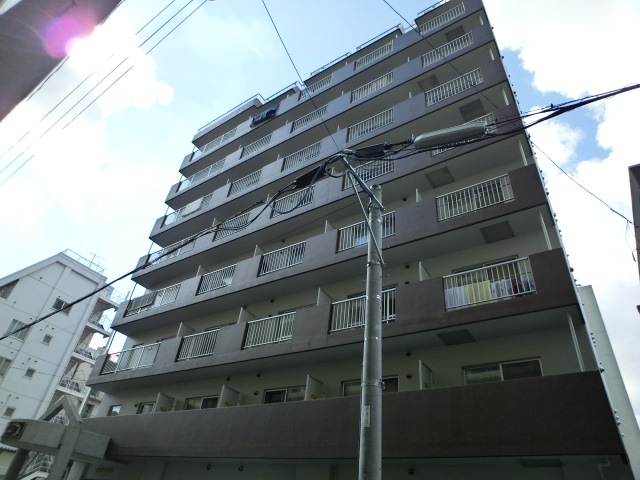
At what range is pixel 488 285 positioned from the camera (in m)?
10.1

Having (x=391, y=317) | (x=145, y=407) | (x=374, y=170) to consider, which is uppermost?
(x=374, y=170)

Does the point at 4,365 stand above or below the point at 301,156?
below

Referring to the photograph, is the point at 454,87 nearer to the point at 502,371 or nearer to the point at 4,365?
the point at 502,371

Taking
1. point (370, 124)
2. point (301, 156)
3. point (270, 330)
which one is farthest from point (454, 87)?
point (270, 330)

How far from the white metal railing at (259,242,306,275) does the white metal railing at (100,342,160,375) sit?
228 inches

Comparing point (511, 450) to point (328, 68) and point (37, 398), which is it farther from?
point (37, 398)

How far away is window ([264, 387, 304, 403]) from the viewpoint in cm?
1308

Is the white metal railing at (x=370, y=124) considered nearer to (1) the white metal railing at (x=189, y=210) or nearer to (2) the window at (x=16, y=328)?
(1) the white metal railing at (x=189, y=210)

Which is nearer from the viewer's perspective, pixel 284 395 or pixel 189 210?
pixel 284 395

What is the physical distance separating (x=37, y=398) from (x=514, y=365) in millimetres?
34549

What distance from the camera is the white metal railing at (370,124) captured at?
56.5 feet

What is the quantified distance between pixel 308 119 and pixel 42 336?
28.0m

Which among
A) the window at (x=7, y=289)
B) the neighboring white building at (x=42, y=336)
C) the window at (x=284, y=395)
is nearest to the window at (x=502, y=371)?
the window at (x=284, y=395)

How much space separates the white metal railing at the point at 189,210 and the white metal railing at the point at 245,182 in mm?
1633
